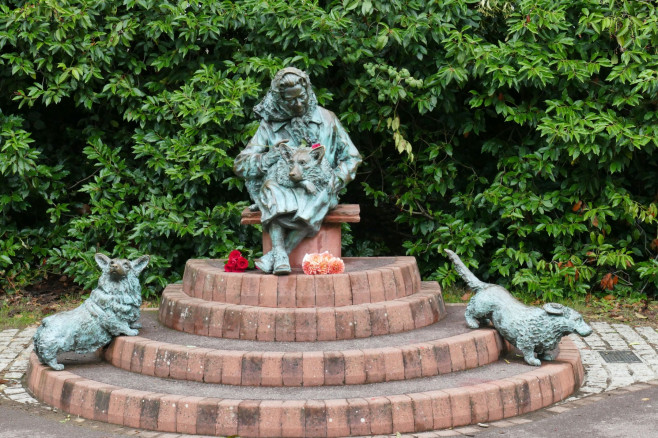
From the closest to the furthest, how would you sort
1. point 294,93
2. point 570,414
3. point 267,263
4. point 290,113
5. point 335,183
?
point 570,414 → point 267,263 → point 294,93 → point 335,183 → point 290,113

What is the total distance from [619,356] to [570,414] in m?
1.98

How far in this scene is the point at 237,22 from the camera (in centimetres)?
1084

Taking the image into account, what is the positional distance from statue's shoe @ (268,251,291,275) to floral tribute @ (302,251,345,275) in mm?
158

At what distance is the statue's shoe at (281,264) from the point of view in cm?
827

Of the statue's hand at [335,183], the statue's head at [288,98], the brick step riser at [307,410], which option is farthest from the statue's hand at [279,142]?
the brick step riser at [307,410]

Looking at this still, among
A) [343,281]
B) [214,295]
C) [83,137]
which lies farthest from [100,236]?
[343,281]

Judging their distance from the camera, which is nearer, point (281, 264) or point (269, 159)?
point (281, 264)

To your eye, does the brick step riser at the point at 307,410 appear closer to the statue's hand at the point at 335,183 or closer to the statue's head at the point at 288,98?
the statue's hand at the point at 335,183

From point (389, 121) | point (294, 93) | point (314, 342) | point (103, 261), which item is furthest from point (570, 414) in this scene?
point (389, 121)

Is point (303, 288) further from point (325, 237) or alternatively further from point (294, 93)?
point (294, 93)

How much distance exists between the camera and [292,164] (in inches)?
336

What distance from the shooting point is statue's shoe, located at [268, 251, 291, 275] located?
827 centimetres

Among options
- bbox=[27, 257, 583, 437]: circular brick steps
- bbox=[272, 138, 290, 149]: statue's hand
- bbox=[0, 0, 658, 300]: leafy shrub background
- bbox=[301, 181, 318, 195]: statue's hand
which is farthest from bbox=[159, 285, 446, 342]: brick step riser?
bbox=[0, 0, 658, 300]: leafy shrub background

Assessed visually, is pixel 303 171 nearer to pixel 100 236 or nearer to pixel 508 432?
pixel 508 432
